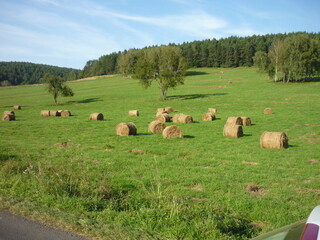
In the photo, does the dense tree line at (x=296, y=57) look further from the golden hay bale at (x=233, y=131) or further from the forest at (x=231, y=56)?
the golden hay bale at (x=233, y=131)

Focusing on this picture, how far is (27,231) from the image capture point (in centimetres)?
576

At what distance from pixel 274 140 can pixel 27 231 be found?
1311 cm

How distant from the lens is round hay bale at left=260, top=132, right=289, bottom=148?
15258 mm

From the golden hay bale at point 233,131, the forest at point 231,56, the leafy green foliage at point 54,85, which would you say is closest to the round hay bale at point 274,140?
the golden hay bale at point 233,131

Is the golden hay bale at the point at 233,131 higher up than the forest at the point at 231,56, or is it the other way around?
the forest at the point at 231,56

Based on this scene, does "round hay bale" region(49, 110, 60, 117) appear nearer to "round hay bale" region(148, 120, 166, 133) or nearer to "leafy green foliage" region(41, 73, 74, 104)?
"leafy green foliage" region(41, 73, 74, 104)

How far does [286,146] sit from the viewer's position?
15.6 meters

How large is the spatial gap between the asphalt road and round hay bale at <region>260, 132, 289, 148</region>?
1247 cm

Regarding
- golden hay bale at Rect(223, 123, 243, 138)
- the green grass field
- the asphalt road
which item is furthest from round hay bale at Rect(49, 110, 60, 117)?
the asphalt road

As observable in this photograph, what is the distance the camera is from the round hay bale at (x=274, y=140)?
15258mm

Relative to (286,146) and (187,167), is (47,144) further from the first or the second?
(286,146)

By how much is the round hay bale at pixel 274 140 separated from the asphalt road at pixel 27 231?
40.9ft

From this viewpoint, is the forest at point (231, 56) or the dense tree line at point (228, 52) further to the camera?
the dense tree line at point (228, 52)

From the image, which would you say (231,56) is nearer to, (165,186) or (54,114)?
(54,114)
